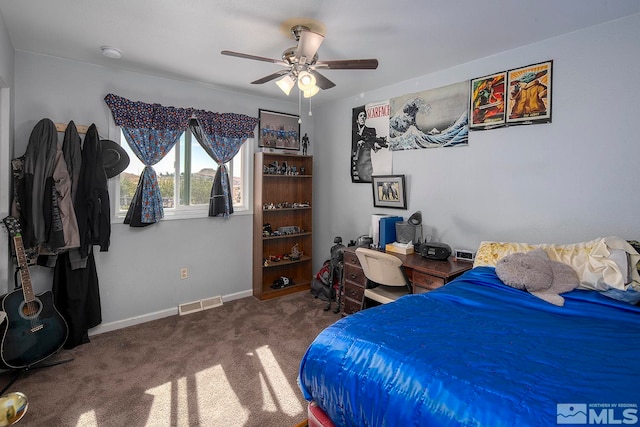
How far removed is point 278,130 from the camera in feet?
13.8

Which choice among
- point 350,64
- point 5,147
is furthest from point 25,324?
point 350,64

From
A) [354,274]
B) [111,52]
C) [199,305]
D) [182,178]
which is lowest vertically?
[199,305]

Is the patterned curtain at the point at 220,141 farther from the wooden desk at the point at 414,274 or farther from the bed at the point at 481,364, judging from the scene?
the bed at the point at 481,364

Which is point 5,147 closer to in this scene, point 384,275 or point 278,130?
point 278,130

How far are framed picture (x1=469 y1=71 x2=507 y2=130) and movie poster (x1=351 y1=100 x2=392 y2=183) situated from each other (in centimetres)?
96

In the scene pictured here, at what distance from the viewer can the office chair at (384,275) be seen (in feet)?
8.62

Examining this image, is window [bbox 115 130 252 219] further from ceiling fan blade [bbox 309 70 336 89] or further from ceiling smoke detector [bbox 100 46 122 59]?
ceiling fan blade [bbox 309 70 336 89]

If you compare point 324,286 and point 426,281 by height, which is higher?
point 426,281

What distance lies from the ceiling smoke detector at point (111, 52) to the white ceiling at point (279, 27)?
0.05m

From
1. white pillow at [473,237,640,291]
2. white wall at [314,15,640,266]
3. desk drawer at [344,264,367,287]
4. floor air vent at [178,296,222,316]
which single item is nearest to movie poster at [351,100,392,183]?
white wall at [314,15,640,266]

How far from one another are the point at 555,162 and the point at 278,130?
3023 millimetres

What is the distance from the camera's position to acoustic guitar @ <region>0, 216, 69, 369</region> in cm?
222

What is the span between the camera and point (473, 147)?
284 cm

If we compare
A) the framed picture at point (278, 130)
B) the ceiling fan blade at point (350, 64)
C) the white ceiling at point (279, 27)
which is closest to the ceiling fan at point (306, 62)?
the ceiling fan blade at point (350, 64)
